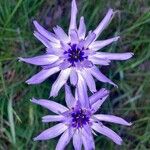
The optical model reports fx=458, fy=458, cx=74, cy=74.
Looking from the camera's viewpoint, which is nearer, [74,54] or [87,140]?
[74,54]

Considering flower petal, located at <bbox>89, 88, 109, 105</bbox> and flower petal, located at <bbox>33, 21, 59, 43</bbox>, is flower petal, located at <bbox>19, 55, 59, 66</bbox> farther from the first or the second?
flower petal, located at <bbox>89, 88, 109, 105</bbox>

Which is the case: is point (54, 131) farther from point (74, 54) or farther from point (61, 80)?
point (74, 54)

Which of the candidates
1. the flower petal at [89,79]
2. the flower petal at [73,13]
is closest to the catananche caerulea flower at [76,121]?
the flower petal at [89,79]

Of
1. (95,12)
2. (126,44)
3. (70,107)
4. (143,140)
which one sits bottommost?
(143,140)

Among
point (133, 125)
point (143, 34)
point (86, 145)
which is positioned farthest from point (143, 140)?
point (143, 34)

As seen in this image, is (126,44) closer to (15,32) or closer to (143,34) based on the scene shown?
(143,34)

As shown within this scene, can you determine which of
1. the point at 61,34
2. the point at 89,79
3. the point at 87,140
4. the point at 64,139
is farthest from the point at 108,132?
the point at 61,34

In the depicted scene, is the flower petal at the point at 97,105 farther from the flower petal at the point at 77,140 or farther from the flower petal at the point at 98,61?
the flower petal at the point at 98,61
